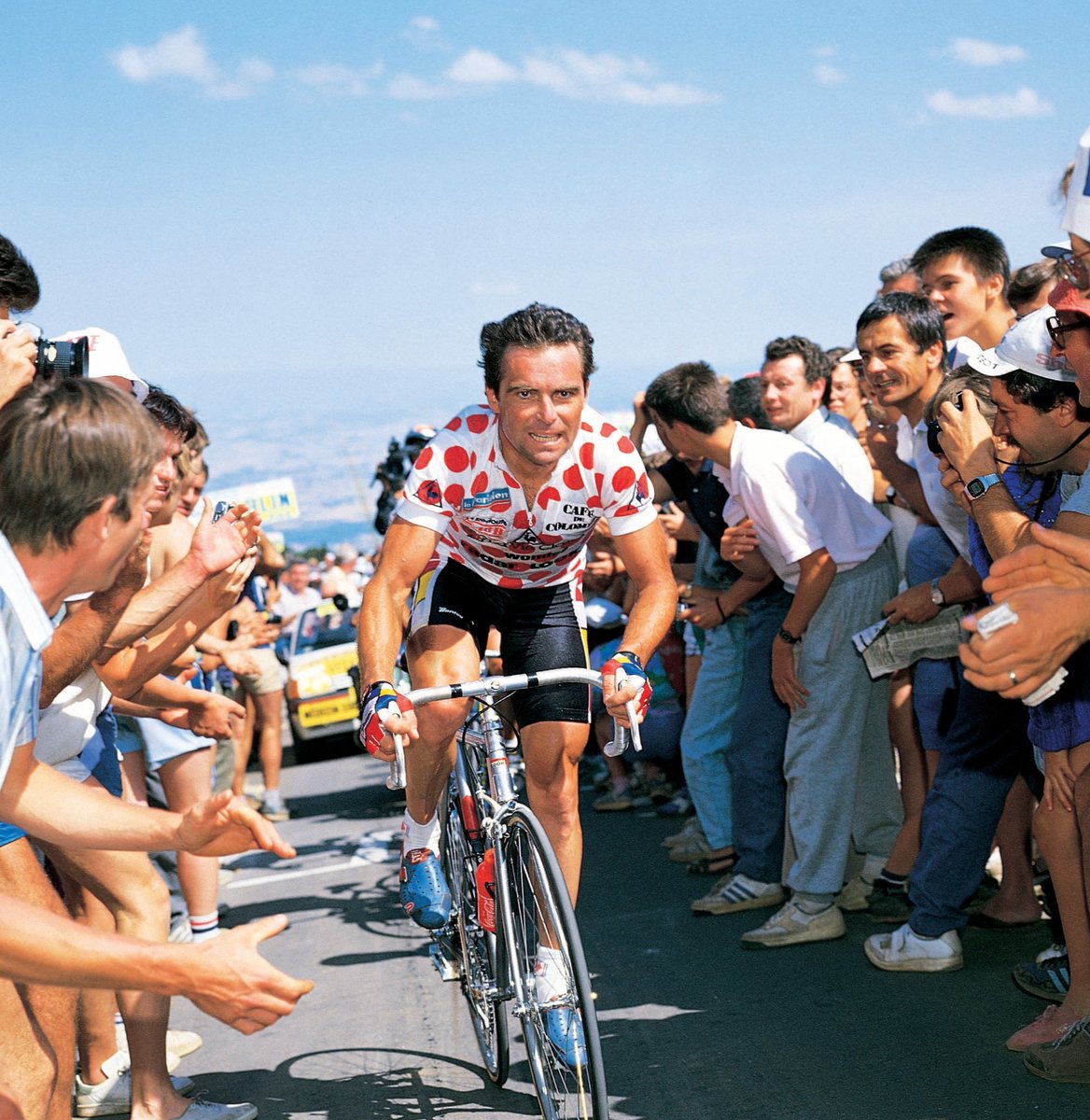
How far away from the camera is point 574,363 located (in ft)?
14.2

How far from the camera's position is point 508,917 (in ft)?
13.2

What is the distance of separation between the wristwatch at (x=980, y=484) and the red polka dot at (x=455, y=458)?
164 cm

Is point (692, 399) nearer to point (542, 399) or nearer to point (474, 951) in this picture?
point (542, 399)

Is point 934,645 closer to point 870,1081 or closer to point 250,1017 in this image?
point 870,1081

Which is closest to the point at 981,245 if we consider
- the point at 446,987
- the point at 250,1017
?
the point at 446,987

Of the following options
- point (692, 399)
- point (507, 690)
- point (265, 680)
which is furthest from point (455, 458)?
point (265, 680)

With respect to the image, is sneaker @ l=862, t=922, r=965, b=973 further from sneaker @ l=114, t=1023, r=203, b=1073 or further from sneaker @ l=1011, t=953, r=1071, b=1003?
sneaker @ l=114, t=1023, r=203, b=1073

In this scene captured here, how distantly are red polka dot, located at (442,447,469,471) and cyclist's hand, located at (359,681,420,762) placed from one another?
0.92m

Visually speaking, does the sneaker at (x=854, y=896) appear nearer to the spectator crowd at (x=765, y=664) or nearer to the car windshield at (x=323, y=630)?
the spectator crowd at (x=765, y=664)

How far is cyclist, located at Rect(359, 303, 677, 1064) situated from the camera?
4281 millimetres

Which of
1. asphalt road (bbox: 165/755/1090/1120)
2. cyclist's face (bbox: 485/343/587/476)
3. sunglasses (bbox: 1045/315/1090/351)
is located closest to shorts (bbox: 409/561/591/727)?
cyclist's face (bbox: 485/343/587/476)

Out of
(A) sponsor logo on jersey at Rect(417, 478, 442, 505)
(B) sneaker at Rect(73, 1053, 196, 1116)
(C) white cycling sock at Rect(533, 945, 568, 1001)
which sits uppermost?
(A) sponsor logo on jersey at Rect(417, 478, 442, 505)

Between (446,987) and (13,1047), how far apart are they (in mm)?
2942

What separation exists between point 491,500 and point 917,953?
2.39m
